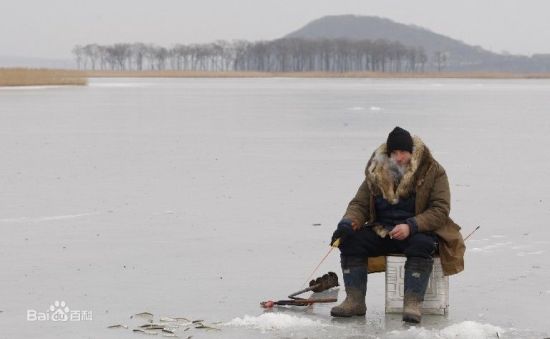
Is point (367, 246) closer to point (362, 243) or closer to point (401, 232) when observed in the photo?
point (362, 243)

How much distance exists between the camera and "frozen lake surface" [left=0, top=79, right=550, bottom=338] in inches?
244

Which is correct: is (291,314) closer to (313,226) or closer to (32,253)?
(32,253)

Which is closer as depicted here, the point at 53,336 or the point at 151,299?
the point at 53,336

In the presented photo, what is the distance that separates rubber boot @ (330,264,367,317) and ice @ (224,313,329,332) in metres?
0.19

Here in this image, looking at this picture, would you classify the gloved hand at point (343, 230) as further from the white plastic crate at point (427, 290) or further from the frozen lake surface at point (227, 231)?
the frozen lake surface at point (227, 231)

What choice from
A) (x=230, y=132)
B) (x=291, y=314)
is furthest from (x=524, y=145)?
(x=291, y=314)

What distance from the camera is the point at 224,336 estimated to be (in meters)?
5.73

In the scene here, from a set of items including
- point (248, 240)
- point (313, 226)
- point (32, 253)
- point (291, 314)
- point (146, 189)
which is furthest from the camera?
point (146, 189)

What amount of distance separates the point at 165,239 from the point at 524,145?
497 inches

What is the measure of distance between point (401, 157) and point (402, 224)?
435mm

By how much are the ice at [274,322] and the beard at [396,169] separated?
104cm

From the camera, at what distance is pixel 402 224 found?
6152 mm

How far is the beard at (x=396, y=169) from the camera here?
6.30 meters

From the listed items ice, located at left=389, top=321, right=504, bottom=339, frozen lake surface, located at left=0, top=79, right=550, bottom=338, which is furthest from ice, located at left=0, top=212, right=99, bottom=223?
ice, located at left=389, top=321, right=504, bottom=339
